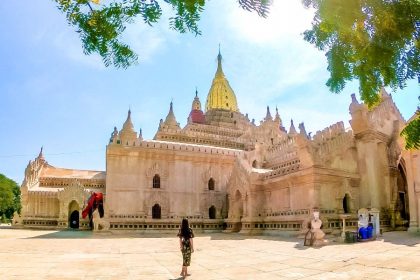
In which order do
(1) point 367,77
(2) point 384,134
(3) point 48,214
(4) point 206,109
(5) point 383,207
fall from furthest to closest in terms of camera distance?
(4) point 206,109
(3) point 48,214
(2) point 384,134
(5) point 383,207
(1) point 367,77

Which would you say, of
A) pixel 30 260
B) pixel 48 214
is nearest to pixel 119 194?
pixel 48 214

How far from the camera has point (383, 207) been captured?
72.8 ft

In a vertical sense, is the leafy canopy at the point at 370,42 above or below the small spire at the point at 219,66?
below

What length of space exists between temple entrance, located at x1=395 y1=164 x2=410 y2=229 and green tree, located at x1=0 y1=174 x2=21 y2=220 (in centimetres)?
Answer: 6145

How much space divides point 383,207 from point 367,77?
2162 cm

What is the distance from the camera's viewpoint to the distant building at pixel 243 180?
853 inches

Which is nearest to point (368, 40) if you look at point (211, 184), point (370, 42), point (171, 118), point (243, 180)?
point (370, 42)

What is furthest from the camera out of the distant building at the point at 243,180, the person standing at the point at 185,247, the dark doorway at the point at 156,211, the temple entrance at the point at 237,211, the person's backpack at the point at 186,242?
the dark doorway at the point at 156,211

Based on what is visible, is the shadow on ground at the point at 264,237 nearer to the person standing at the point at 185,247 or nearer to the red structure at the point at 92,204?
the person standing at the point at 185,247

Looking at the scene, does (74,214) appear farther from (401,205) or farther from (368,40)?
(368,40)

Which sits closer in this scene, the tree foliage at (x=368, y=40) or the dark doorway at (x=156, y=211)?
the tree foliage at (x=368, y=40)

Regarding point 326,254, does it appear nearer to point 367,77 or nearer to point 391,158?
point 367,77

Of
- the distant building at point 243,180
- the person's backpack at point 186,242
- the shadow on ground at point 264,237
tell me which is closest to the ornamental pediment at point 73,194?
the distant building at point 243,180

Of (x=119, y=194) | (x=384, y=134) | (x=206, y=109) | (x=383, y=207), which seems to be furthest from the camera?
(x=206, y=109)
